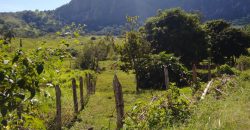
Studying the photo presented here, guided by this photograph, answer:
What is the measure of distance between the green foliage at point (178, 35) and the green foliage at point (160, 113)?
3010 cm

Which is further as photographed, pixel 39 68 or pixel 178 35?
pixel 178 35

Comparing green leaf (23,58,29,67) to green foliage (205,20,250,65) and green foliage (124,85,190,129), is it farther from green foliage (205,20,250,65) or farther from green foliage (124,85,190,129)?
green foliage (205,20,250,65)

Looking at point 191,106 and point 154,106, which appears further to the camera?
point 191,106

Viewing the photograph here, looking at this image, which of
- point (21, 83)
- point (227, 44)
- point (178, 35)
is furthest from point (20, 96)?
point (227, 44)

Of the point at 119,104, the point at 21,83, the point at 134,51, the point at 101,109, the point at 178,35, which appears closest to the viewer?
the point at 21,83

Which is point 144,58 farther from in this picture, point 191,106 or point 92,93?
point 191,106

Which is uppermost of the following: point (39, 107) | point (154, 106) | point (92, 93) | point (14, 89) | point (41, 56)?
point (41, 56)

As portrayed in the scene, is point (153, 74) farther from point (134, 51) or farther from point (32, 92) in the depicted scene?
point (32, 92)

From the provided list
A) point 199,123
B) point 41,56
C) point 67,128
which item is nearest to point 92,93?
point 67,128

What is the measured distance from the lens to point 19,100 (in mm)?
3404

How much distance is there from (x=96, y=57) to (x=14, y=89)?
53057 millimetres

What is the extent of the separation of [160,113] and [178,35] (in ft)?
106

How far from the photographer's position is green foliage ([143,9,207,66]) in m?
43.2

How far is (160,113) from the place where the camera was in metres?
11.8
